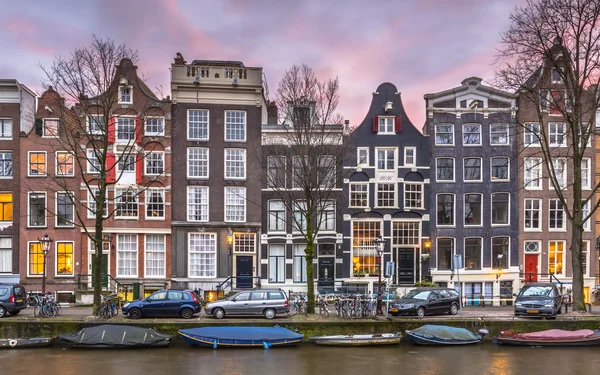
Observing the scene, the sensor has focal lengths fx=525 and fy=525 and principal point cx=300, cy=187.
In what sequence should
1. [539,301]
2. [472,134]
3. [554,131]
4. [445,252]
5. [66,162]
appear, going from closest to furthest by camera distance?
[539,301], [66,162], [445,252], [472,134], [554,131]

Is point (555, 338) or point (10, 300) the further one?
point (10, 300)

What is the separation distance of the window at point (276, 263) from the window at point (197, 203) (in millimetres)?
5594

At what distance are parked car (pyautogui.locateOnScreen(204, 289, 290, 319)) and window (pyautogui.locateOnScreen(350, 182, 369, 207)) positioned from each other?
522 inches

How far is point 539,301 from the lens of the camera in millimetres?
27141

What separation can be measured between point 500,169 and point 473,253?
677 cm

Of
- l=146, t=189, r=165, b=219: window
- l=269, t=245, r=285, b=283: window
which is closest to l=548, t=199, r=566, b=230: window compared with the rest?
l=269, t=245, r=285, b=283: window

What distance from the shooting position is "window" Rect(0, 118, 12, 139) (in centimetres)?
3853

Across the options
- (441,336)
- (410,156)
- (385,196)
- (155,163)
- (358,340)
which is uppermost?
(410,156)

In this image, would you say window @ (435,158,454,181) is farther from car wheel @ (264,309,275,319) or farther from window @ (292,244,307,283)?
car wheel @ (264,309,275,319)

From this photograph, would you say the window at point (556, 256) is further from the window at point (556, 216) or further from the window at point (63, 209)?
the window at point (63, 209)

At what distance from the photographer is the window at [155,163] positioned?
3881 cm

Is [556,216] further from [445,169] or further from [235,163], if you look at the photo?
[235,163]

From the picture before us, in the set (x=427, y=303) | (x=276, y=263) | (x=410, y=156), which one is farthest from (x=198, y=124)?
(x=427, y=303)

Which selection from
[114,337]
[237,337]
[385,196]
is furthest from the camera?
[385,196]
